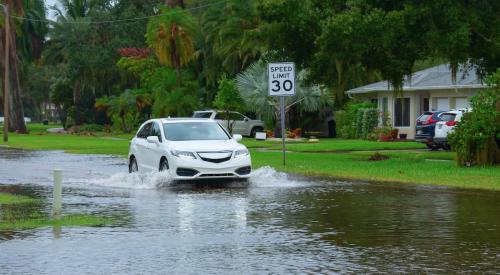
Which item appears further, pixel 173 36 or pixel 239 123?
pixel 173 36

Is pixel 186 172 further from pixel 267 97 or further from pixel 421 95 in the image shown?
pixel 267 97

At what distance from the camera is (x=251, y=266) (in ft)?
34.5

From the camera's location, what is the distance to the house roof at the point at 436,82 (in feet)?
148

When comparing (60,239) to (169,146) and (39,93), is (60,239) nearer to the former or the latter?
(169,146)

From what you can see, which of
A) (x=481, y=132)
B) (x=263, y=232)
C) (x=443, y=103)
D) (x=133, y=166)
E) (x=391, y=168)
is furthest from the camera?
(x=443, y=103)

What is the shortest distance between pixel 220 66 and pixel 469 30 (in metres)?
38.7

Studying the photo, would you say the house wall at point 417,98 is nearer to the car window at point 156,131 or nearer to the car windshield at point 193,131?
the car windshield at point 193,131

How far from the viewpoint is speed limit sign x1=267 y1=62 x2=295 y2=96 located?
27969mm

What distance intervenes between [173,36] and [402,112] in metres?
16.7

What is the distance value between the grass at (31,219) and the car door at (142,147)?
5.83m

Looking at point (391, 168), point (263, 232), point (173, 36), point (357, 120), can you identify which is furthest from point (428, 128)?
point (173, 36)

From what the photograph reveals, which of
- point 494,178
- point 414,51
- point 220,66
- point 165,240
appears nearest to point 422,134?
point 414,51

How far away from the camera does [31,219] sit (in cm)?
1505

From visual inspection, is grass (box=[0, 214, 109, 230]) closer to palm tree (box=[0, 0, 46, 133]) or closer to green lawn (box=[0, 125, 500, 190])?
green lawn (box=[0, 125, 500, 190])
